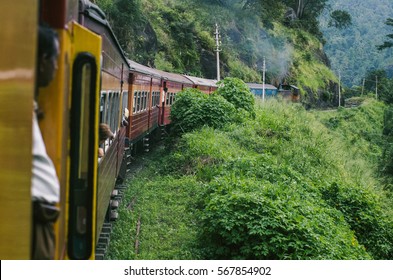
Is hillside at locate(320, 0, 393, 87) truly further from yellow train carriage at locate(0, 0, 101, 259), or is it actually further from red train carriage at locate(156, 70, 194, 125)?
yellow train carriage at locate(0, 0, 101, 259)

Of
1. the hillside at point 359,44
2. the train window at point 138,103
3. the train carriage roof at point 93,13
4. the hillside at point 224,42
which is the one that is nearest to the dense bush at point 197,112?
the train window at point 138,103

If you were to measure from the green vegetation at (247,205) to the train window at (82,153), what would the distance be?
16.7 ft

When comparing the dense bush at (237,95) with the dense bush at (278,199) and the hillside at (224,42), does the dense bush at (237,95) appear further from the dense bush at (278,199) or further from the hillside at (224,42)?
the hillside at (224,42)

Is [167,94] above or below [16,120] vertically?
below

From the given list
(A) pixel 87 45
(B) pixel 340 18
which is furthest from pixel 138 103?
(B) pixel 340 18

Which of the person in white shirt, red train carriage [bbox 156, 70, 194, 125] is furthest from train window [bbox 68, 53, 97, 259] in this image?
red train carriage [bbox 156, 70, 194, 125]

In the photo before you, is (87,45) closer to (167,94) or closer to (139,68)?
(139,68)

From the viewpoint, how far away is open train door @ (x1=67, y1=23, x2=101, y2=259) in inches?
119

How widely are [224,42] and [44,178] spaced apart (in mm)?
50305

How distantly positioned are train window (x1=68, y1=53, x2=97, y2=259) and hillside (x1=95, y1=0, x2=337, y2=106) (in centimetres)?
2742

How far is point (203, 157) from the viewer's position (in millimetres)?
14508

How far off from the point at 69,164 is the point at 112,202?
21.8ft

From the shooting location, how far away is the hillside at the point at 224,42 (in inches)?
1378

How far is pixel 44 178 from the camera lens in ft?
8.74
